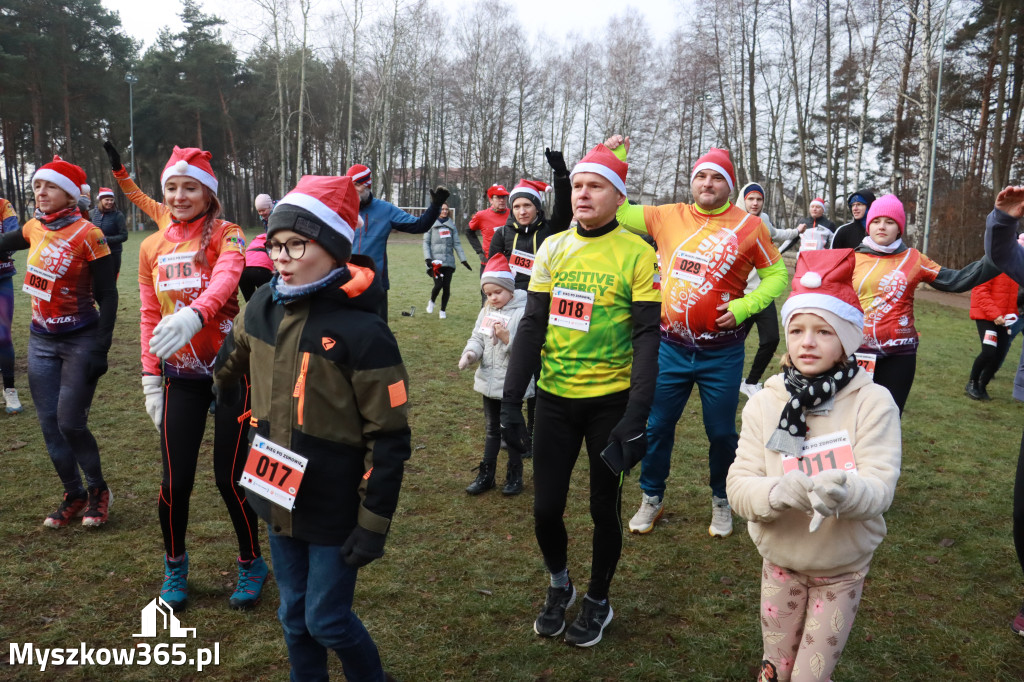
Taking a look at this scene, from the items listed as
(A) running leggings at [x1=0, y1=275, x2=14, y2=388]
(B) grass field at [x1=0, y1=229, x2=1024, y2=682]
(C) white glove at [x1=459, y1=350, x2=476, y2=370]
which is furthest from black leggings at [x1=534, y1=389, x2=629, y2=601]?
(A) running leggings at [x1=0, y1=275, x2=14, y2=388]

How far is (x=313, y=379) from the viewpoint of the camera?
248cm

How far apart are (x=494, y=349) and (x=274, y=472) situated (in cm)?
296

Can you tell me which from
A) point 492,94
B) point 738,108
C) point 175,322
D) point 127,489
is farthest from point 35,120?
point 175,322

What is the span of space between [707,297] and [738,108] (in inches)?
1264

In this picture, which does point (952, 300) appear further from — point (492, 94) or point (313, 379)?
point (492, 94)

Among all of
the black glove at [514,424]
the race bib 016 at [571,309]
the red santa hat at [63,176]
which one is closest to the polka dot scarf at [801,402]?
the race bib 016 at [571,309]

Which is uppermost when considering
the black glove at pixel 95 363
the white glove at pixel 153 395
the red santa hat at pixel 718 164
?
the red santa hat at pixel 718 164

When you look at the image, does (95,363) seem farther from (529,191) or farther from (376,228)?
(529,191)

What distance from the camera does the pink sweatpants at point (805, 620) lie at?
2.59 meters

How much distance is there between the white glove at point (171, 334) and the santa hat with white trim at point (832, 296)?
2.44 metres

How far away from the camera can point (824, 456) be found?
255 cm

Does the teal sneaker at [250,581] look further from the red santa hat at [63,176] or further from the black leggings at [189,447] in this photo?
the red santa hat at [63,176]

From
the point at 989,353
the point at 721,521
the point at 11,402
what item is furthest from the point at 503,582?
the point at 989,353

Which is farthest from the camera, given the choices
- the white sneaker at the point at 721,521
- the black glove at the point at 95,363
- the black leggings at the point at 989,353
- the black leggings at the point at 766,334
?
the black leggings at the point at 989,353
